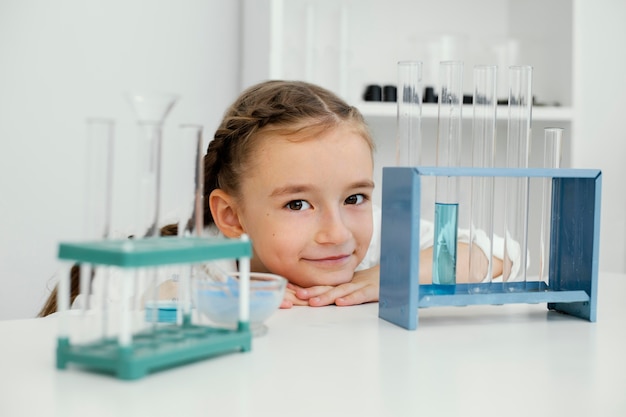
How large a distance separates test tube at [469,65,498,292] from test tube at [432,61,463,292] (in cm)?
3

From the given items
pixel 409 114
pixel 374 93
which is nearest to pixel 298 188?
pixel 409 114

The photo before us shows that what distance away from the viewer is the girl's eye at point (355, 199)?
1.40 metres

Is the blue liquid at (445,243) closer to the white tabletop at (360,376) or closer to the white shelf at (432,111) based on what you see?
the white tabletop at (360,376)

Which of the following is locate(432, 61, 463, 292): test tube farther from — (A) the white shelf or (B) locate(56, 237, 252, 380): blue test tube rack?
(A) the white shelf

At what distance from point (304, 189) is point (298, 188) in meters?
0.01

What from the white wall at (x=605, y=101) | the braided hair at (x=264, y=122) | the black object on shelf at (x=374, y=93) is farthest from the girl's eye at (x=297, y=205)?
the white wall at (x=605, y=101)

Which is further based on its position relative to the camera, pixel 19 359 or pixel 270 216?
pixel 270 216

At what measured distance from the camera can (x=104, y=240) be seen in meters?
0.75

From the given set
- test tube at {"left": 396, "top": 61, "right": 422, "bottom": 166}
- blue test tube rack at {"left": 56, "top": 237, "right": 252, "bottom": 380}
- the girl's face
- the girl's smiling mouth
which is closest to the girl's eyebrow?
the girl's face

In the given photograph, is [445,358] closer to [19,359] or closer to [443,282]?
[443,282]

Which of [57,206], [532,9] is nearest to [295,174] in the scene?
[57,206]

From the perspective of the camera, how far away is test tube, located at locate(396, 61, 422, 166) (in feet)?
3.53

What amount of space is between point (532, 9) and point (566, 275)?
1.83 metres

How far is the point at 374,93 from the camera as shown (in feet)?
8.10
